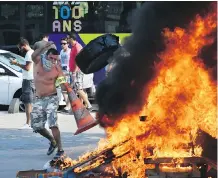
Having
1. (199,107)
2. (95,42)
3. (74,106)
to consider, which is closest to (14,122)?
(74,106)

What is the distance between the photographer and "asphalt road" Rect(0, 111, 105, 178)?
9.35m

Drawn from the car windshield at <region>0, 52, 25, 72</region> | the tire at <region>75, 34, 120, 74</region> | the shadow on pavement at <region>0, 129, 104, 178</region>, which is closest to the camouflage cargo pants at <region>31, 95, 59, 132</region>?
the shadow on pavement at <region>0, 129, 104, 178</region>

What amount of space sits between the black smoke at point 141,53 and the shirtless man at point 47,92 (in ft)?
8.20

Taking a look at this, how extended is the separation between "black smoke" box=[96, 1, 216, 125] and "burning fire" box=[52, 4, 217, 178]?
0.25ft

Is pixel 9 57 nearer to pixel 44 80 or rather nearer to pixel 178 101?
pixel 44 80

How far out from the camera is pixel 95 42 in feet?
24.0

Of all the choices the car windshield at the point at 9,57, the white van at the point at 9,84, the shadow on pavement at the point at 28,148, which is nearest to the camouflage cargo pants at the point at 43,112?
the shadow on pavement at the point at 28,148

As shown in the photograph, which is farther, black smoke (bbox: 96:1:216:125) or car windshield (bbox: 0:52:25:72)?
car windshield (bbox: 0:52:25:72)

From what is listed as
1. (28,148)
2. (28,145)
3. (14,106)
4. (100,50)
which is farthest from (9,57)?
(100,50)

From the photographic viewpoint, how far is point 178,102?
660 centimetres

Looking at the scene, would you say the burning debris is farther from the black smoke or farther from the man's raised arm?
the man's raised arm

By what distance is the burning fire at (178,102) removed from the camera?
655 cm

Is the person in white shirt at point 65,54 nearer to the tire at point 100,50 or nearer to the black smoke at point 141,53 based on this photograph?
the tire at point 100,50

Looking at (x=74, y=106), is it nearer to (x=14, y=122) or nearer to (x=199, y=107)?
(x=199, y=107)
